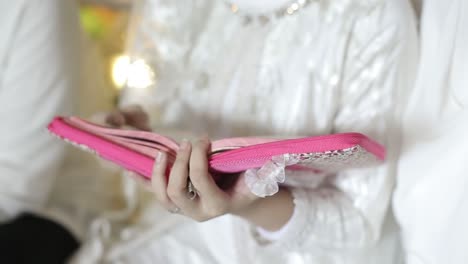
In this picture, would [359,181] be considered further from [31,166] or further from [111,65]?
[111,65]

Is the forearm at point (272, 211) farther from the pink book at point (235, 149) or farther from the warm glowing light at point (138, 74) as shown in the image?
the warm glowing light at point (138, 74)

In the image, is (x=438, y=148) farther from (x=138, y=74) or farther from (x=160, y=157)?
(x=138, y=74)

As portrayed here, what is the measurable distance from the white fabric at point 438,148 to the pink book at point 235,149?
0.07 m

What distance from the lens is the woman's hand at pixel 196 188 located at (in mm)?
510

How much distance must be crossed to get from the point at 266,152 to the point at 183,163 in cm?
10

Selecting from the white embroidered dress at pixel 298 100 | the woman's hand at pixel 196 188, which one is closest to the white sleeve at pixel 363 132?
the white embroidered dress at pixel 298 100

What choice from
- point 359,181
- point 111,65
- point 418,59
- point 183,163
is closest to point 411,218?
point 359,181

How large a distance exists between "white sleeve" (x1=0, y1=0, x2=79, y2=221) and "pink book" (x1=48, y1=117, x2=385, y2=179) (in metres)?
0.25

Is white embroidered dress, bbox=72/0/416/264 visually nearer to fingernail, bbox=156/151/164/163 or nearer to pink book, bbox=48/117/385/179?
pink book, bbox=48/117/385/179

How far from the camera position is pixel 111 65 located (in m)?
1.22

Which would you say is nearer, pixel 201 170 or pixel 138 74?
pixel 201 170

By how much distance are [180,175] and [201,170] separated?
1.0 inches

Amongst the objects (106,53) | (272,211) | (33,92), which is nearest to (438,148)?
(272,211)

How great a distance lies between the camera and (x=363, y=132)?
616 millimetres
